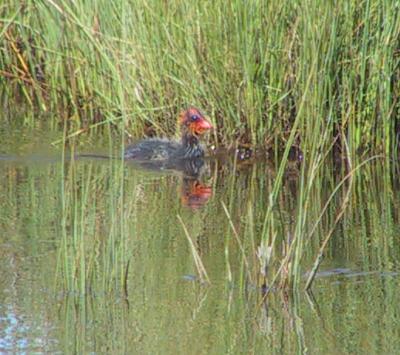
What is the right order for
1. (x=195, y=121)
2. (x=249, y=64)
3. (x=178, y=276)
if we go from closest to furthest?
(x=178, y=276), (x=249, y=64), (x=195, y=121)

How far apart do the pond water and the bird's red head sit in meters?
0.92

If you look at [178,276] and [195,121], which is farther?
[195,121]

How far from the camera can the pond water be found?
17.3 feet

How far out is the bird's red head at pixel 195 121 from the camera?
31.3 feet

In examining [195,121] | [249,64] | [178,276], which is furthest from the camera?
[195,121]

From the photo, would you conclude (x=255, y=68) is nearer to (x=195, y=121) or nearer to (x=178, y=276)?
(x=195, y=121)

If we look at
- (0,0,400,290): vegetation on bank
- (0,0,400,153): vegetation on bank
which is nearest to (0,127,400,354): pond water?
(0,0,400,290): vegetation on bank

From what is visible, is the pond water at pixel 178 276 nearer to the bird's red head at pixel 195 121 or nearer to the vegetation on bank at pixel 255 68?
the vegetation on bank at pixel 255 68

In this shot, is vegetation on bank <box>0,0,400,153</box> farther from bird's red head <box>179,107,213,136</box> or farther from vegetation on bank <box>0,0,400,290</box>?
bird's red head <box>179,107,213,136</box>

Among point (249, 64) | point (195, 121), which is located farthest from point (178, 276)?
point (195, 121)

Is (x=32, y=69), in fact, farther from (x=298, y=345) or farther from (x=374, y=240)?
(x=298, y=345)

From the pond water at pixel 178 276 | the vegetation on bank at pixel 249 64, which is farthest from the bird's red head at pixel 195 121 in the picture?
the pond water at pixel 178 276

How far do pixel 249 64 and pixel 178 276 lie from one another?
3.33m

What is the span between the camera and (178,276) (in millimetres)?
6199
